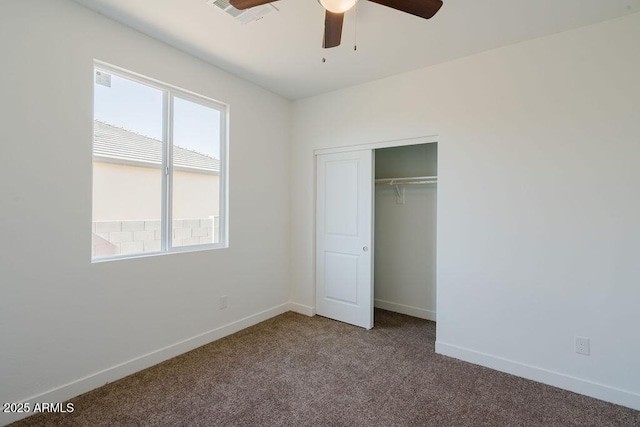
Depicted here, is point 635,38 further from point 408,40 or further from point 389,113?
point 389,113

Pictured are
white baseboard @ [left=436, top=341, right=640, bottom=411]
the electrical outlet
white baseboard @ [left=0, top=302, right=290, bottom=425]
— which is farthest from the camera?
the electrical outlet

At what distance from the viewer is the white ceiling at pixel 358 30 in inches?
83.4

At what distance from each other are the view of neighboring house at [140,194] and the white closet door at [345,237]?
136 cm

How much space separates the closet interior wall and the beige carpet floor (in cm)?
96

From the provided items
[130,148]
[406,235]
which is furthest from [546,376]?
[130,148]

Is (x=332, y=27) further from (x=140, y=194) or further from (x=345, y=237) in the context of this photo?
(x=345, y=237)

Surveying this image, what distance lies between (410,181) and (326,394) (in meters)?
2.53

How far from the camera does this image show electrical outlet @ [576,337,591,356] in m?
2.27

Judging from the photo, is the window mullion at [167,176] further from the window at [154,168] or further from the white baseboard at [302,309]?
the white baseboard at [302,309]

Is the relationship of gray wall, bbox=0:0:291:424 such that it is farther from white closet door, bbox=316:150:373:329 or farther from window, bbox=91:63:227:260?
white closet door, bbox=316:150:373:329

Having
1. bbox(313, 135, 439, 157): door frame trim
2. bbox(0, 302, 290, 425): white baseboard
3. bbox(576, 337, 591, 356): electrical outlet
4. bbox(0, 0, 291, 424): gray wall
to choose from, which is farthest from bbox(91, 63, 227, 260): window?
bbox(576, 337, 591, 356): electrical outlet

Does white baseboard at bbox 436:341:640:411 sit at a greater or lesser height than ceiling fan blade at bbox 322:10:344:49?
lesser

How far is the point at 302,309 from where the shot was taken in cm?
393

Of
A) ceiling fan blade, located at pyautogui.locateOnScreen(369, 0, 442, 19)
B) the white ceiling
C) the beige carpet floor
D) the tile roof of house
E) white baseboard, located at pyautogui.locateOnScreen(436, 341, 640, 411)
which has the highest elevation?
the white ceiling
